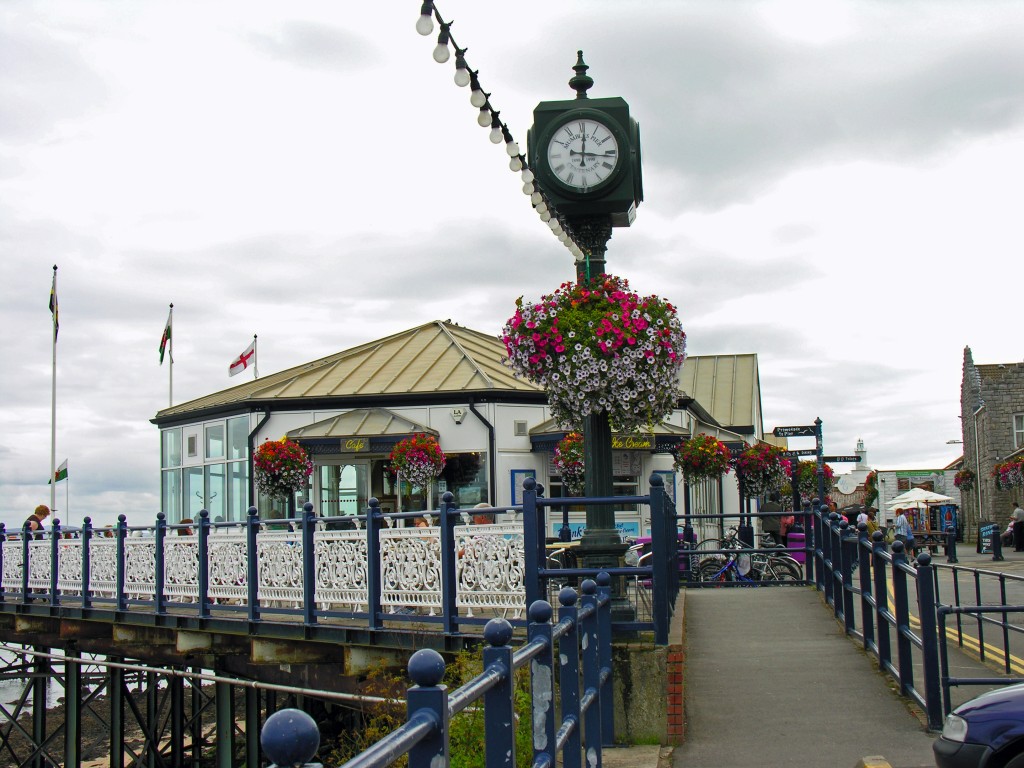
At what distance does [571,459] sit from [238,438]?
9.33m

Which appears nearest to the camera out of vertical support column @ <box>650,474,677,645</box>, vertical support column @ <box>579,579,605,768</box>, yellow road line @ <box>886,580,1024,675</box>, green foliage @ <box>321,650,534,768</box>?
vertical support column @ <box>579,579,605,768</box>

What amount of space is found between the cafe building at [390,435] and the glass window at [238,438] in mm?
30

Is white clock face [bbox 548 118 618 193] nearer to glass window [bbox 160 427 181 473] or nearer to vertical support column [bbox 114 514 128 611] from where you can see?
vertical support column [bbox 114 514 128 611]

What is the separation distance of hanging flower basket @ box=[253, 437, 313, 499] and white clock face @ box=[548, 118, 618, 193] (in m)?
16.5

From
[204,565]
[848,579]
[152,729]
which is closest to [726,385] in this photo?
[152,729]

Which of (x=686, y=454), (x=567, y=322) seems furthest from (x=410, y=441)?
(x=567, y=322)

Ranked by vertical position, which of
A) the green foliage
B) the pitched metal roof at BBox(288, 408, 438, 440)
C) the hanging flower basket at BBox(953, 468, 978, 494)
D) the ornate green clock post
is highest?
the ornate green clock post

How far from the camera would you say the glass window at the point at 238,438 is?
97.2ft

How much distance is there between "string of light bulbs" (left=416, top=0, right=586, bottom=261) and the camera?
343 inches

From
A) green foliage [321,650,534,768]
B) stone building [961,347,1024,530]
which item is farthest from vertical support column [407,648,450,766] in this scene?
stone building [961,347,1024,530]

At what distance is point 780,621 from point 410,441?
14.0m

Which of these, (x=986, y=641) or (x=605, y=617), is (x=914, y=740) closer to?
(x=605, y=617)

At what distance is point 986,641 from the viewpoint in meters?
14.1

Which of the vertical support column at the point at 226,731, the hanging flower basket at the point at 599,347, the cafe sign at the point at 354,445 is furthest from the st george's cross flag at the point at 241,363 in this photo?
the hanging flower basket at the point at 599,347
